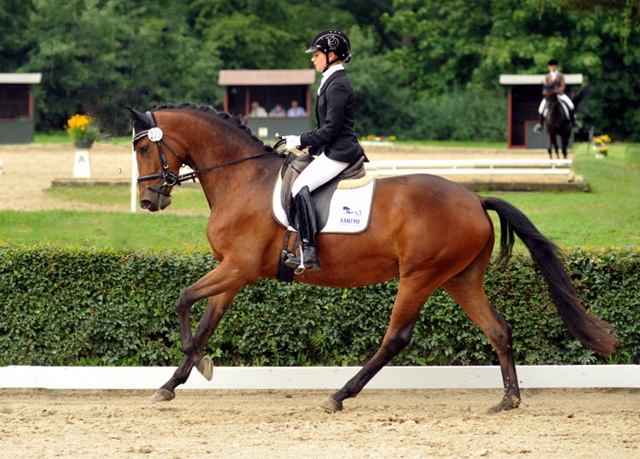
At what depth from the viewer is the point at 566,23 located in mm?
33406

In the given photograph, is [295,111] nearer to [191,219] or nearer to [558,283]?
[191,219]

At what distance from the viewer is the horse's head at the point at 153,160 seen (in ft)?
17.3

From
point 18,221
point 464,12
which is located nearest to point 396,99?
point 464,12

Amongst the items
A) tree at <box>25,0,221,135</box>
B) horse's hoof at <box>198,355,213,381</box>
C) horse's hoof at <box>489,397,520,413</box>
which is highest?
tree at <box>25,0,221,135</box>

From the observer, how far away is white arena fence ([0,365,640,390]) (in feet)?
19.3

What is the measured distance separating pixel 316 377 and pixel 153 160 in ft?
6.92

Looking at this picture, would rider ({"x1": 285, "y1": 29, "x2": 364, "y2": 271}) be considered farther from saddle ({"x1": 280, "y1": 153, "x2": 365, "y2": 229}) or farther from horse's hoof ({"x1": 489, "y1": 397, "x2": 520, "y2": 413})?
horse's hoof ({"x1": 489, "y1": 397, "x2": 520, "y2": 413})

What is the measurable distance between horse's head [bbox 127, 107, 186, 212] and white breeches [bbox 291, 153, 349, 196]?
90 cm

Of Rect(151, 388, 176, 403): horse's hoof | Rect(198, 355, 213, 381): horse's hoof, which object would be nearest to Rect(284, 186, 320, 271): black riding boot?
Rect(198, 355, 213, 381): horse's hoof

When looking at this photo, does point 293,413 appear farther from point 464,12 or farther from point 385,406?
point 464,12

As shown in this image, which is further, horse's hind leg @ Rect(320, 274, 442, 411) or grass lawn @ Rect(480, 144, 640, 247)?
grass lawn @ Rect(480, 144, 640, 247)

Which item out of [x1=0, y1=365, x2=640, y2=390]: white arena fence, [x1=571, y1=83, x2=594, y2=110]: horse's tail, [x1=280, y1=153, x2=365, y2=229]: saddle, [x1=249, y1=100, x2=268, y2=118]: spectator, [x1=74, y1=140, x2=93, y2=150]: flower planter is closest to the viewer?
[x1=280, y1=153, x2=365, y2=229]: saddle

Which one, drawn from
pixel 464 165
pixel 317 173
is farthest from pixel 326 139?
pixel 464 165

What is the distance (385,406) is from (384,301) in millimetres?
941
